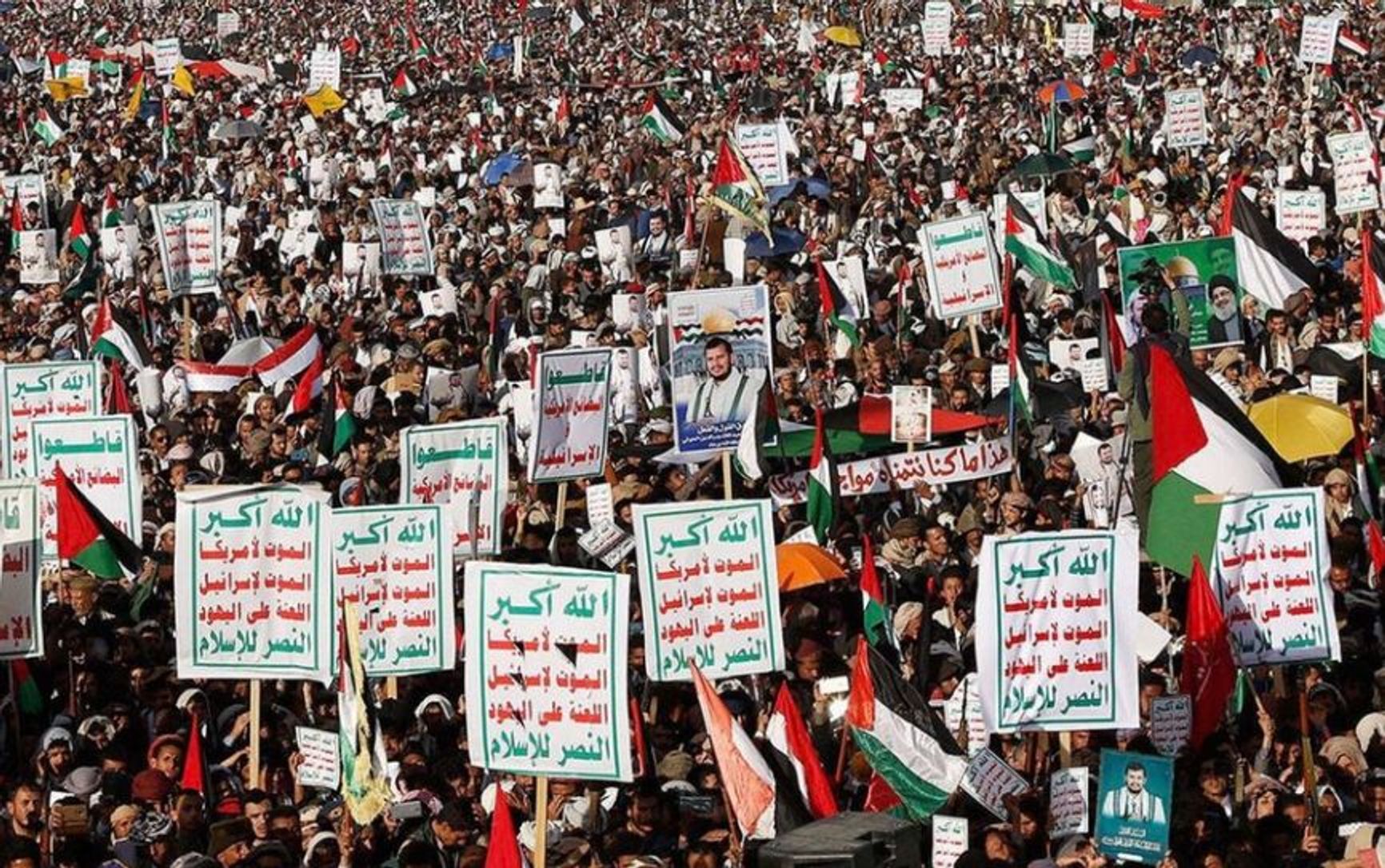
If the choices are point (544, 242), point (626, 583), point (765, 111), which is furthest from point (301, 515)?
point (765, 111)

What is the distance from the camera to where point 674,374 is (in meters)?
15.4

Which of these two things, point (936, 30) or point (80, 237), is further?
point (936, 30)

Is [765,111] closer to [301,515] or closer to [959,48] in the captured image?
Answer: [959,48]

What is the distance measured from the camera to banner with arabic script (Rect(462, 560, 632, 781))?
10.1 m

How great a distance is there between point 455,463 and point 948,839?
4.69 meters

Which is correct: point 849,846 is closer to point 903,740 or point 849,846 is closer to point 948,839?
point 948,839

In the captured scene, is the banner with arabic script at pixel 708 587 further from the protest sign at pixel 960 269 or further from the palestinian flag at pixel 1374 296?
the protest sign at pixel 960 269

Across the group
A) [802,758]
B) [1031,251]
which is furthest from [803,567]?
[1031,251]

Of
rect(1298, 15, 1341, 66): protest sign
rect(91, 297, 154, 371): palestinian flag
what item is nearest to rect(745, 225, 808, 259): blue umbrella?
rect(91, 297, 154, 371): palestinian flag

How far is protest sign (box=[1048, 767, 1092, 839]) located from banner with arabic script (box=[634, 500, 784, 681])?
1.47 m

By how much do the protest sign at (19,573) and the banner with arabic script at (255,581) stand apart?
0.85 metres

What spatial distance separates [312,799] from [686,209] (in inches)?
553

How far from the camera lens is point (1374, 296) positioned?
15.9 m

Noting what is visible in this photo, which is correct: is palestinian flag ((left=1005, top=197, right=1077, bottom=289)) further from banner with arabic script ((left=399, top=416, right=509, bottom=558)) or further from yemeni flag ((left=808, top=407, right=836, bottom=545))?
banner with arabic script ((left=399, top=416, right=509, bottom=558))
